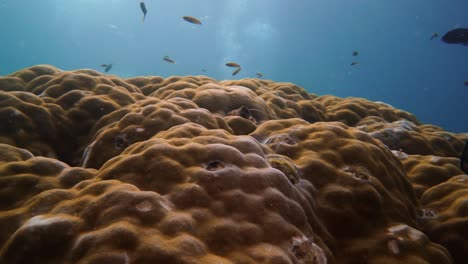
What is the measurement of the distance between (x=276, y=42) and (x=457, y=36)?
363ft

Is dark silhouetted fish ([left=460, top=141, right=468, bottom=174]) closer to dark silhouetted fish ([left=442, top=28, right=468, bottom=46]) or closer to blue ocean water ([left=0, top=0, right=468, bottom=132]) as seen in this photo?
dark silhouetted fish ([left=442, top=28, right=468, bottom=46])

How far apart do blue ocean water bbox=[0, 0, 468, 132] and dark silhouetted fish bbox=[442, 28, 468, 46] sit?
6618 cm

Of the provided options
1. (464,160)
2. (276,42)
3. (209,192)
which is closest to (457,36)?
(464,160)

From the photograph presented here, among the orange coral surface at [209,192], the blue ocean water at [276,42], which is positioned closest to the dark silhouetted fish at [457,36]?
the orange coral surface at [209,192]

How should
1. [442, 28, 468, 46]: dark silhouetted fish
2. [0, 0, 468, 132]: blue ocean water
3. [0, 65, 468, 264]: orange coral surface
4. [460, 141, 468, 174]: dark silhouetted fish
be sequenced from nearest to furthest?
[0, 65, 468, 264]: orange coral surface < [460, 141, 468, 174]: dark silhouetted fish < [442, 28, 468, 46]: dark silhouetted fish < [0, 0, 468, 132]: blue ocean water

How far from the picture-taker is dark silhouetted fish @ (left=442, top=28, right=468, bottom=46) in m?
9.62

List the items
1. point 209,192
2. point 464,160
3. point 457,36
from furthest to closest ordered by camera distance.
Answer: point 457,36 → point 464,160 → point 209,192

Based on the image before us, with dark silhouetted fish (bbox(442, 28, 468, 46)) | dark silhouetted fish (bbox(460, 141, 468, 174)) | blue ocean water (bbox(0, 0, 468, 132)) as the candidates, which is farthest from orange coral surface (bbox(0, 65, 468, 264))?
blue ocean water (bbox(0, 0, 468, 132))

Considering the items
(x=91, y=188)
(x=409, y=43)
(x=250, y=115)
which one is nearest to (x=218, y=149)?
(x=91, y=188)

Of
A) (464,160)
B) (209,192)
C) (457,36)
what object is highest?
(457,36)

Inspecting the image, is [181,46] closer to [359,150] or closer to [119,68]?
[119,68]

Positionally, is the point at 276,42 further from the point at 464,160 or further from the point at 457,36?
the point at 464,160

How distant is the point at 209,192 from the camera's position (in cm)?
290

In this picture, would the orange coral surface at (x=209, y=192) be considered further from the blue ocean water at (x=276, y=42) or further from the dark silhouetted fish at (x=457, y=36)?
the blue ocean water at (x=276, y=42)
